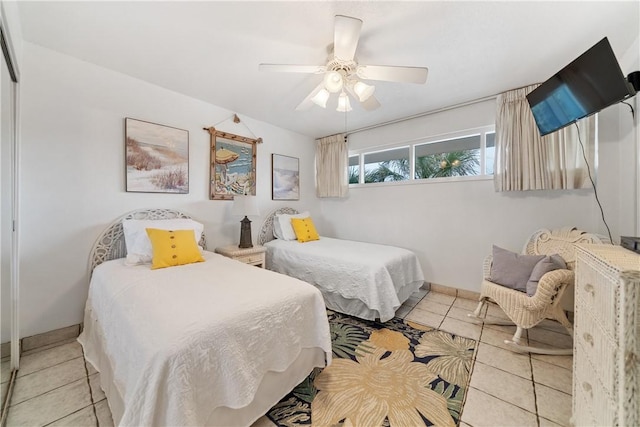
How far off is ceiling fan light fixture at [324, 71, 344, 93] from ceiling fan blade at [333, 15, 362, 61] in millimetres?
116

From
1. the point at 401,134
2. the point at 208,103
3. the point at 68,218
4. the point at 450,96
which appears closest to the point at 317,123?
the point at 401,134

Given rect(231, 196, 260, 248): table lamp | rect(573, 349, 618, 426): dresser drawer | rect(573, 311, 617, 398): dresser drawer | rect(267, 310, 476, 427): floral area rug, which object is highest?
rect(231, 196, 260, 248): table lamp

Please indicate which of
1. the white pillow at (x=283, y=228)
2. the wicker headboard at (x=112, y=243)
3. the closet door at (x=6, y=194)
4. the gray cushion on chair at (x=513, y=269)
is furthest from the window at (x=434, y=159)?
the closet door at (x=6, y=194)

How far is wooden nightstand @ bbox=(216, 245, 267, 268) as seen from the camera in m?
2.84

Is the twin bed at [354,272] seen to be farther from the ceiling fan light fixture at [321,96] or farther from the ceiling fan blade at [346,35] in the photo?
the ceiling fan blade at [346,35]

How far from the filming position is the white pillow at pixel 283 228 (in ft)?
11.8

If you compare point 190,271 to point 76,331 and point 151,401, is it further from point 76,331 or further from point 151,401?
point 76,331

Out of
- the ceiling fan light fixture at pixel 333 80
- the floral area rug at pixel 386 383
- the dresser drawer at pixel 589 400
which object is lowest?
the floral area rug at pixel 386 383

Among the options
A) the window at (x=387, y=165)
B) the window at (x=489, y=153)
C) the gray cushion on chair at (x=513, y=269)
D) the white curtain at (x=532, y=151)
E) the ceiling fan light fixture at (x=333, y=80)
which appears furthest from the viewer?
the window at (x=387, y=165)

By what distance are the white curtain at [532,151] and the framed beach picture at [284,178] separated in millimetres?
2935

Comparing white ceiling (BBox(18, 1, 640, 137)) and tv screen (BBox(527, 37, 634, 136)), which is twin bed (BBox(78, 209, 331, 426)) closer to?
white ceiling (BBox(18, 1, 640, 137))

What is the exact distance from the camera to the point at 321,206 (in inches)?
185

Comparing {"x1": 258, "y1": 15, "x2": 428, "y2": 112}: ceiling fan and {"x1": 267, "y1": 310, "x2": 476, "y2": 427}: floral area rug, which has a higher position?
{"x1": 258, "y1": 15, "x2": 428, "y2": 112}: ceiling fan

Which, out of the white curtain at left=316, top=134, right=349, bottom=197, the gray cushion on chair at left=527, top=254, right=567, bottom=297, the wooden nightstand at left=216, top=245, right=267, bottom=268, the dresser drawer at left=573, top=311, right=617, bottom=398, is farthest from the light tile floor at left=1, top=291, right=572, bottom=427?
the white curtain at left=316, top=134, right=349, bottom=197
